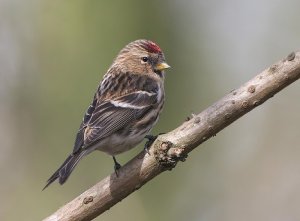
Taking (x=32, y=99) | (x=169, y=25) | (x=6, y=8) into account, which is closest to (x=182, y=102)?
(x=169, y=25)

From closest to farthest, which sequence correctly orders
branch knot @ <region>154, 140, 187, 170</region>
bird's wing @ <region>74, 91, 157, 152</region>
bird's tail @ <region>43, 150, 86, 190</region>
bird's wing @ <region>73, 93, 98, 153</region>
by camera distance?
branch knot @ <region>154, 140, 187, 170</region> < bird's tail @ <region>43, 150, 86, 190</region> < bird's wing @ <region>73, 93, 98, 153</region> < bird's wing @ <region>74, 91, 157, 152</region>

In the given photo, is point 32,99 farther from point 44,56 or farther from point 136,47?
point 136,47

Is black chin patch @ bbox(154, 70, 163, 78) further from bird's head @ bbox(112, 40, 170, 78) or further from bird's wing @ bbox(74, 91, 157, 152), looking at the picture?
bird's wing @ bbox(74, 91, 157, 152)

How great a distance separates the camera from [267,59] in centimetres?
877

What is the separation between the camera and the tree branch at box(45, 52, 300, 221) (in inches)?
177

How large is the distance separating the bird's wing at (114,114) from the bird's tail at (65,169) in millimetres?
96

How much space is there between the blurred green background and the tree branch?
2.24m

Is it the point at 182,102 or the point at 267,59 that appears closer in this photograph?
the point at 182,102

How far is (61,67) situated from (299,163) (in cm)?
254

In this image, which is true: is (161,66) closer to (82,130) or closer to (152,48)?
(152,48)

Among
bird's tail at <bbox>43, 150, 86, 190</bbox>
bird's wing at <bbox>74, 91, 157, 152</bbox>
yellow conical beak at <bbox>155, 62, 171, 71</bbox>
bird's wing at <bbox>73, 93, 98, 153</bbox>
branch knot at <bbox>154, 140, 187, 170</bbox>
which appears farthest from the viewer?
yellow conical beak at <bbox>155, 62, 171, 71</bbox>

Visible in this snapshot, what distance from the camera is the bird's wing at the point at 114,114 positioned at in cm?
534

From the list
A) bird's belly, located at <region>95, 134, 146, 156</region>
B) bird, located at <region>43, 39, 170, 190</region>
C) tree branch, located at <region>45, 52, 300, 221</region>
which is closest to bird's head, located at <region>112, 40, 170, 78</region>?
bird, located at <region>43, 39, 170, 190</region>

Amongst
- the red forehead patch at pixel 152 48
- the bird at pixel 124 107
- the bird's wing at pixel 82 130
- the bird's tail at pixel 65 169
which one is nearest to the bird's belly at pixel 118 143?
the bird at pixel 124 107
